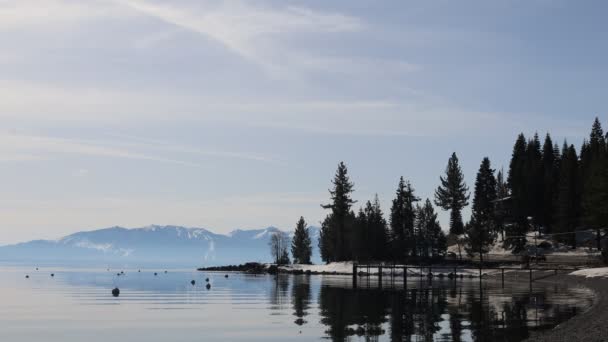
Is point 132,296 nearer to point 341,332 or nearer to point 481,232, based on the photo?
point 341,332

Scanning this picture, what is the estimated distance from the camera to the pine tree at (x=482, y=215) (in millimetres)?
143875

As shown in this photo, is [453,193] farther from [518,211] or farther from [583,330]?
[583,330]

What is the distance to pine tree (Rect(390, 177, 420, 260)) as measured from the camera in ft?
515

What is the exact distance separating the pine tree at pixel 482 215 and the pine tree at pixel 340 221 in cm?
2714

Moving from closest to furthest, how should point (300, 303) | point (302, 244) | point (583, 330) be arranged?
1. point (583, 330)
2. point (300, 303)
3. point (302, 244)

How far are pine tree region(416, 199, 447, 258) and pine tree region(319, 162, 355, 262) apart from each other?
15.5 meters

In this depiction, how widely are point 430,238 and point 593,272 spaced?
54.7 metres

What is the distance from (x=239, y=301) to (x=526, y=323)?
132 ft

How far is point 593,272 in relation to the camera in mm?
105562

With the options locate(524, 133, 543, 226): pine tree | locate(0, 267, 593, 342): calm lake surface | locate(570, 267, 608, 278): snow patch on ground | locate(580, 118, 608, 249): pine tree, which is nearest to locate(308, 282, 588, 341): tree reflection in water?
locate(0, 267, 593, 342): calm lake surface

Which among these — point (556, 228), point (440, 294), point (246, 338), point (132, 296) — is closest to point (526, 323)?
point (246, 338)

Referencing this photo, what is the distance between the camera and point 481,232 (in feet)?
471

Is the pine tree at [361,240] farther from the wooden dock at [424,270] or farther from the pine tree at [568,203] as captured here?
the pine tree at [568,203]

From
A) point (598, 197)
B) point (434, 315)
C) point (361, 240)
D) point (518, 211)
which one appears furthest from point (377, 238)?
point (434, 315)
